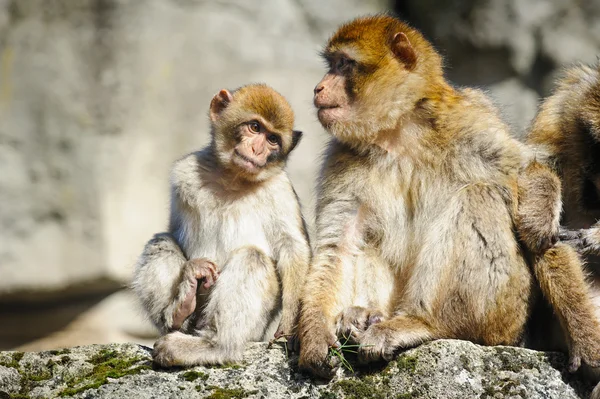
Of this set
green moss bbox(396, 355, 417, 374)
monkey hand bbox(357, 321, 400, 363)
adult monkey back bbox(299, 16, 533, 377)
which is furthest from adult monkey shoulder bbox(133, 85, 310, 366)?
green moss bbox(396, 355, 417, 374)

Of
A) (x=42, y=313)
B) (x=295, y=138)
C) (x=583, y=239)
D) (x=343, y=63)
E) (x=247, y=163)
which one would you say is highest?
(x=343, y=63)

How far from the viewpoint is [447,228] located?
505cm

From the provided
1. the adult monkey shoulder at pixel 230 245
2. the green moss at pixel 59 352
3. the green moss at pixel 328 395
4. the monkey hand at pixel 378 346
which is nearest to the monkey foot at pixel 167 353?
the adult monkey shoulder at pixel 230 245

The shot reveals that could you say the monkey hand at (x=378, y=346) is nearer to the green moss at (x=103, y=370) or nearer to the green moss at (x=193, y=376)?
the green moss at (x=193, y=376)

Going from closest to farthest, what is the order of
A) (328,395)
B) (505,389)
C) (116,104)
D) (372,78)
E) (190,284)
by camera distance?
(505,389), (328,395), (190,284), (372,78), (116,104)

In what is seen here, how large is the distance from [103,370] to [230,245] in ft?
3.90

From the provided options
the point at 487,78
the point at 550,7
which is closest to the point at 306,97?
the point at 487,78

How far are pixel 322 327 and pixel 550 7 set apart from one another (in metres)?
5.87

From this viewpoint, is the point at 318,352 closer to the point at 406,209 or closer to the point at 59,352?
the point at 406,209

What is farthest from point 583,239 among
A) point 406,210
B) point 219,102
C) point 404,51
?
point 219,102

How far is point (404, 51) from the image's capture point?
18.1 feet

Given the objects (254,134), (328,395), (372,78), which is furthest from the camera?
(254,134)

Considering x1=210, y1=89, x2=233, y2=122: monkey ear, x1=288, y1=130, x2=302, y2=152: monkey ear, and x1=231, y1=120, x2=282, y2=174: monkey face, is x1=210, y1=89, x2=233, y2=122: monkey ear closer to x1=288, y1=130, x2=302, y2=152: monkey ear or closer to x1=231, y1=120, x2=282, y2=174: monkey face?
x1=231, y1=120, x2=282, y2=174: monkey face

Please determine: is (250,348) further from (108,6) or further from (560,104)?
(108,6)
